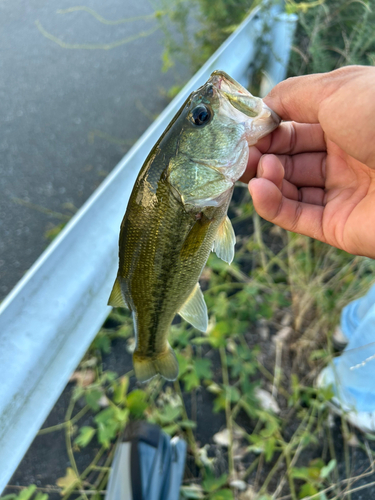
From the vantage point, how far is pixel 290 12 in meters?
1.89

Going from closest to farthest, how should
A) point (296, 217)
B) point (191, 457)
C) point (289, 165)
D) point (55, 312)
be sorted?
point (55, 312) → point (296, 217) → point (289, 165) → point (191, 457)

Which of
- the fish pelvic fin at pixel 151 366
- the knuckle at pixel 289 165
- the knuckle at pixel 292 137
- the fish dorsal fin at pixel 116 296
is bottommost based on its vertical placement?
the fish pelvic fin at pixel 151 366

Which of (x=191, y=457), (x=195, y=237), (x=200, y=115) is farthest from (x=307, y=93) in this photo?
(x=191, y=457)

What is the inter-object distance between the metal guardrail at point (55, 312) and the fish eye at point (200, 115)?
0.98 ft

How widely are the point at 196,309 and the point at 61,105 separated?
90.2 inches

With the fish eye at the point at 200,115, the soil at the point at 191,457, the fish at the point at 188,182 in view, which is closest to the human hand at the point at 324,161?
the fish at the point at 188,182

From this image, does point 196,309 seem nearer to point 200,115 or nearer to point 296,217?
point 296,217

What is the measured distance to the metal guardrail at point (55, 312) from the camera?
0.81 m

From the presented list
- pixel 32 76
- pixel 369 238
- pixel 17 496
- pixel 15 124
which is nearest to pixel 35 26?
pixel 32 76

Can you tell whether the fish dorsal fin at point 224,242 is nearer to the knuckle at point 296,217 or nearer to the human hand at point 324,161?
the human hand at point 324,161

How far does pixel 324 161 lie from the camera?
136 centimetres

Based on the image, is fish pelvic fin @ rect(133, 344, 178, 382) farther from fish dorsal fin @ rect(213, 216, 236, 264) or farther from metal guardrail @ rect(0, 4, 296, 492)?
fish dorsal fin @ rect(213, 216, 236, 264)

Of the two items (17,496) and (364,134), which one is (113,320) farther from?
(364,134)

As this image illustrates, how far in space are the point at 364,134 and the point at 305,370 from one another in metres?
1.57
